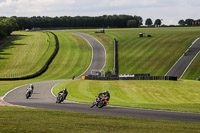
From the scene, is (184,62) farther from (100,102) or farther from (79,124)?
(79,124)

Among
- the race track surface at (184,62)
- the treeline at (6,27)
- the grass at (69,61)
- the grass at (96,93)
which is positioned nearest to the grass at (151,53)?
the grass at (96,93)

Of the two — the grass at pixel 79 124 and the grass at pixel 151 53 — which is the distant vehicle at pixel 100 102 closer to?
the grass at pixel 79 124

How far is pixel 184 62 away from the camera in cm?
10256

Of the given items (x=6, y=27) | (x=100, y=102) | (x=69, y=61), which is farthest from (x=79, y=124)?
(x=6, y=27)

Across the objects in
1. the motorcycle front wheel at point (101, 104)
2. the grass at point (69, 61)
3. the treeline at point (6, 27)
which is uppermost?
the treeline at point (6, 27)

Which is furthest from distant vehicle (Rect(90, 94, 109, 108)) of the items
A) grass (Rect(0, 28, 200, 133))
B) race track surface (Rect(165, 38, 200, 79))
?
race track surface (Rect(165, 38, 200, 79))

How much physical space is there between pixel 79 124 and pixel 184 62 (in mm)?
82336

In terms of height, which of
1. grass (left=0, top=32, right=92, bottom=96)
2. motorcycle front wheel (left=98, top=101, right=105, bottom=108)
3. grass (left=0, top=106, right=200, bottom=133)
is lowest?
grass (left=0, top=32, right=92, bottom=96)

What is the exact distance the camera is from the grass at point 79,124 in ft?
70.6

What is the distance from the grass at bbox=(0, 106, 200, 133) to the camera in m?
21.5

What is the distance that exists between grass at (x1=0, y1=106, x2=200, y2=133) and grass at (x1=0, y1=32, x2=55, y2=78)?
70854 mm

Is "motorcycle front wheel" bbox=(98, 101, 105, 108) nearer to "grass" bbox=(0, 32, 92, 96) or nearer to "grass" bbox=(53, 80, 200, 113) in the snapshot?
"grass" bbox=(53, 80, 200, 113)

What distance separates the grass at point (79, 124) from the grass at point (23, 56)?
70.9 meters

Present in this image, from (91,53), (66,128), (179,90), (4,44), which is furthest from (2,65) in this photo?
(66,128)
